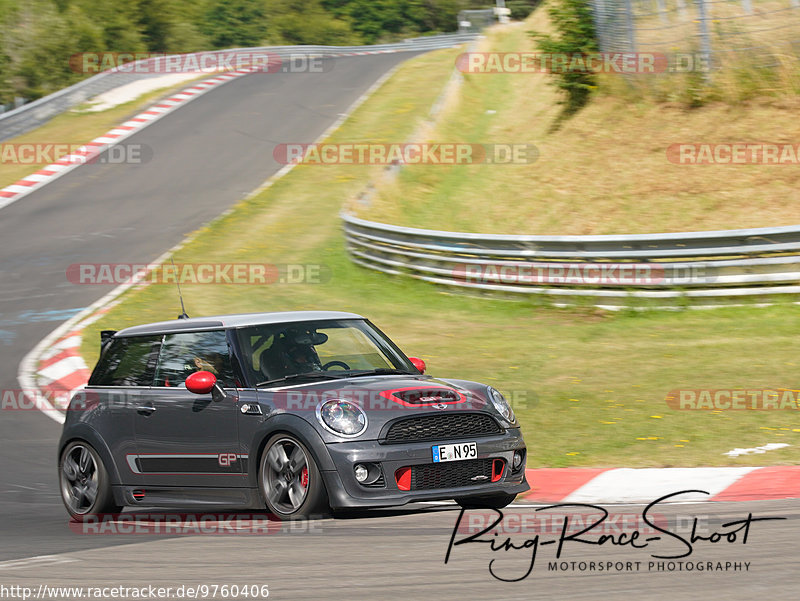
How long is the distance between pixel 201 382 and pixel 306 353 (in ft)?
2.52

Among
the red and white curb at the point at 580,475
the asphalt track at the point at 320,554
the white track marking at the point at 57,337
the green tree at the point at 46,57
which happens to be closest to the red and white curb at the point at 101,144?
the white track marking at the point at 57,337

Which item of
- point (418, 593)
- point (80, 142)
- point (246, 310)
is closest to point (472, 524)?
point (418, 593)

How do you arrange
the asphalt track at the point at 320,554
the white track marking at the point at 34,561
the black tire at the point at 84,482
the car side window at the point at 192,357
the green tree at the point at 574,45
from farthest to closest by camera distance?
the green tree at the point at 574,45, the black tire at the point at 84,482, the car side window at the point at 192,357, the white track marking at the point at 34,561, the asphalt track at the point at 320,554

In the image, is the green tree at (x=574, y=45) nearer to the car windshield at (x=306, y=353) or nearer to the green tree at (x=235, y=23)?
the car windshield at (x=306, y=353)

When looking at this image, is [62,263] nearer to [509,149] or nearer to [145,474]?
[509,149]

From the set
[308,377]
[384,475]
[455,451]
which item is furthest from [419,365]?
[384,475]

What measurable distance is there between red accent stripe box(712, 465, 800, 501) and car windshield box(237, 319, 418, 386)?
237 cm

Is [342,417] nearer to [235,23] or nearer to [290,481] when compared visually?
[290,481]

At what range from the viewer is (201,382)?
752 cm

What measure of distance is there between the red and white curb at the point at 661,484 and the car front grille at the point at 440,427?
2.64 feet

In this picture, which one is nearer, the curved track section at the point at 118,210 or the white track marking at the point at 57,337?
the curved track section at the point at 118,210

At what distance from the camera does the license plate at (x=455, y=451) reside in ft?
23.3

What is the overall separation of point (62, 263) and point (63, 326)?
4569 millimetres

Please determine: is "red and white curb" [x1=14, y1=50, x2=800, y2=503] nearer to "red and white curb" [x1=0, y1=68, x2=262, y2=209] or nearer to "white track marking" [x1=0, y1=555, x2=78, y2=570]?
"white track marking" [x1=0, y1=555, x2=78, y2=570]
